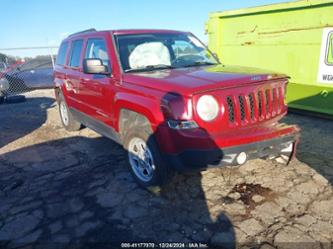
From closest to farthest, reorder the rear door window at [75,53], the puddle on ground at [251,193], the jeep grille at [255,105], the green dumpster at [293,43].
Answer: the jeep grille at [255,105] < the puddle on ground at [251,193] < the rear door window at [75,53] < the green dumpster at [293,43]

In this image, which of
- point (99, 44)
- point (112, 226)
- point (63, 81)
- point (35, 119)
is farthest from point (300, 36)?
point (35, 119)

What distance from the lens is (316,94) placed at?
6031 millimetres

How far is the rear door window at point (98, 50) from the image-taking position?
4.08 m

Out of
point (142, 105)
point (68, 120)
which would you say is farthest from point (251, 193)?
point (68, 120)

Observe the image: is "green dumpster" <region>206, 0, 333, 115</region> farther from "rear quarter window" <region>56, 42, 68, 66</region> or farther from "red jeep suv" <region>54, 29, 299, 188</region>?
"rear quarter window" <region>56, 42, 68, 66</region>

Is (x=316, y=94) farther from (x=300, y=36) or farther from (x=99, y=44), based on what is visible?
(x=99, y=44)

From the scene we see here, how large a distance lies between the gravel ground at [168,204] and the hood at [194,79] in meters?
1.35

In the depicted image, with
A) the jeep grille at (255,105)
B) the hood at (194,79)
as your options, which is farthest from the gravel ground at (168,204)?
the hood at (194,79)

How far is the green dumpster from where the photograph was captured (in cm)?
572

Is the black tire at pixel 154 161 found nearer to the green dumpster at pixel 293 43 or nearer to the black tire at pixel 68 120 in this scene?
the black tire at pixel 68 120

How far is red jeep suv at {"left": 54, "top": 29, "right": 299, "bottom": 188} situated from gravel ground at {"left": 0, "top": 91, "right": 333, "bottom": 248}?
14.7 inches

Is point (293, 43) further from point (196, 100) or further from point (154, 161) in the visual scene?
point (154, 161)

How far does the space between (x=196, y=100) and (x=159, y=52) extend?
158cm

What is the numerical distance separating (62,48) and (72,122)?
5.22 ft
